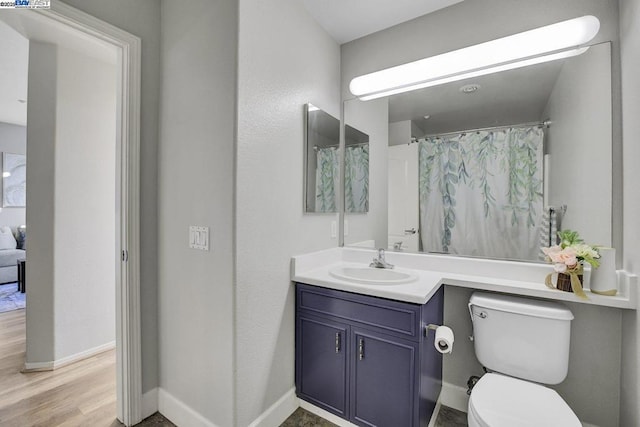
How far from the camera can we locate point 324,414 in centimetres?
165

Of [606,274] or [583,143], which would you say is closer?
[606,274]

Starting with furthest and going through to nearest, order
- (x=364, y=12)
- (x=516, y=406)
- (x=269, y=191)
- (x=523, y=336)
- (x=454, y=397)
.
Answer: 1. (x=364, y=12)
2. (x=454, y=397)
3. (x=269, y=191)
4. (x=523, y=336)
5. (x=516, y=406)

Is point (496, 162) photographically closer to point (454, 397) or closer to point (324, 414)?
point (454, 397)

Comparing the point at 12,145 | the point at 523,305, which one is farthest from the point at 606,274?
the point at 12,145

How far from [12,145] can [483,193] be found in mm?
6892

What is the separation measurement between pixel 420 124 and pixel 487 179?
56 cm

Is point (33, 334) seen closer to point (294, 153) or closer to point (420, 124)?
point (294, 153)

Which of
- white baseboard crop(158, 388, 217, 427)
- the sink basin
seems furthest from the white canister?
white baseboard crop(158, 388, 217, 427)

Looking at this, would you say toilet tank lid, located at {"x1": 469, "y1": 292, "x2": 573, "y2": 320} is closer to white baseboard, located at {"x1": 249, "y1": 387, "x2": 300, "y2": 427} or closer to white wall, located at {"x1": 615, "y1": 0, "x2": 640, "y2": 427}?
white wall, located at {"x1": 615, "y1": 0, "x2": 640, "y2": 427}

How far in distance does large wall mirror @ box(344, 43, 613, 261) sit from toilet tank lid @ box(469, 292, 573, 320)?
25 cm

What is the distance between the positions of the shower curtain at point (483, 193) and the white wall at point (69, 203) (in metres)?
2.57

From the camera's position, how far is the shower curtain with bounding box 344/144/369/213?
85.3 inches

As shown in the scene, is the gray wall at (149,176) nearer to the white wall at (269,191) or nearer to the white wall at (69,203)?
the white wall at (269,191)

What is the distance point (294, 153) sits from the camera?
5.79ft
